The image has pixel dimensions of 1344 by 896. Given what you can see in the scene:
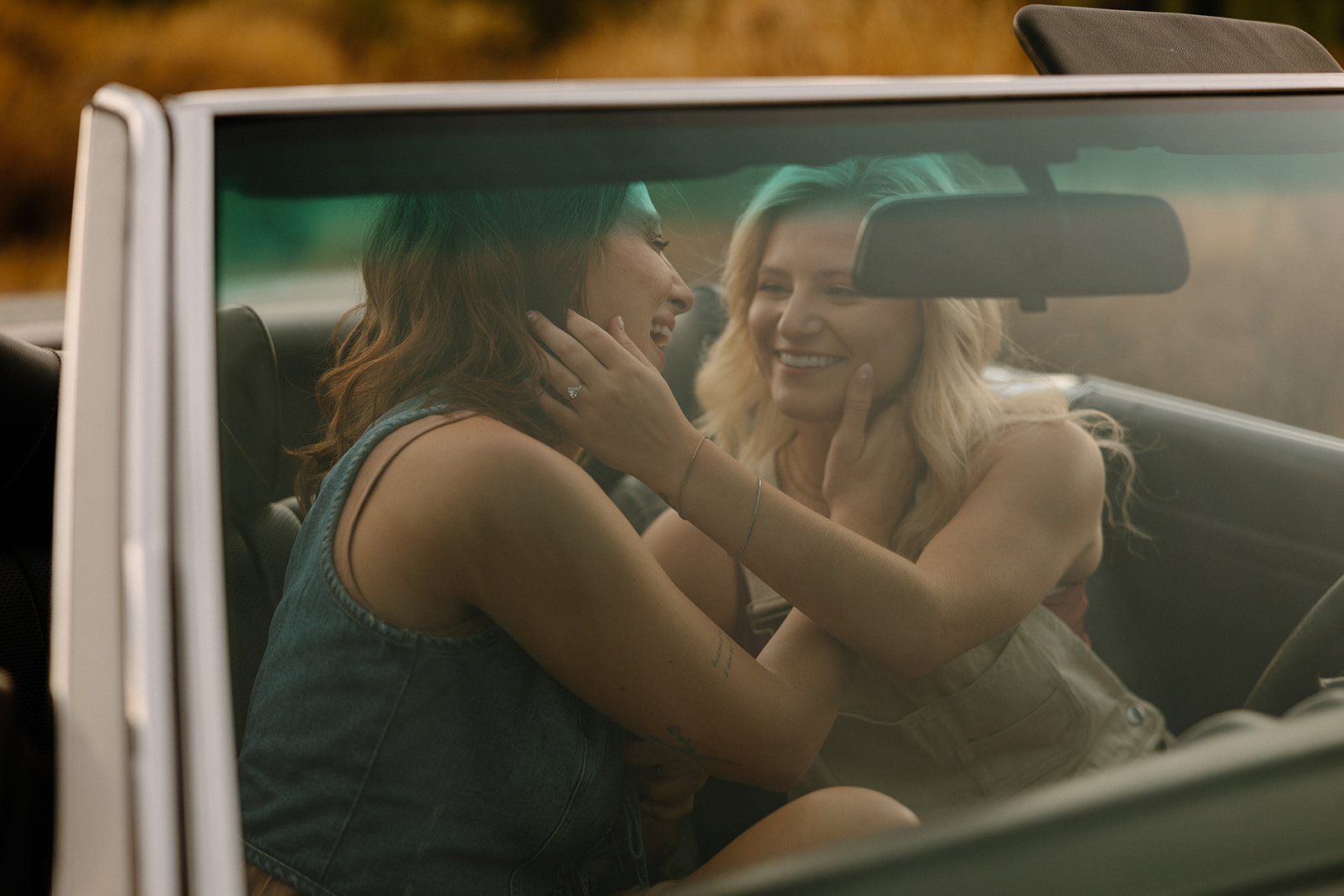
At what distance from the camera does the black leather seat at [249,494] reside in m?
0.95

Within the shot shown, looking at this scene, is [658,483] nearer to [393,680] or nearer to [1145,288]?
[393,680]

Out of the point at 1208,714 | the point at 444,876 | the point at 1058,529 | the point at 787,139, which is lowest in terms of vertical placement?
the point at 444,876

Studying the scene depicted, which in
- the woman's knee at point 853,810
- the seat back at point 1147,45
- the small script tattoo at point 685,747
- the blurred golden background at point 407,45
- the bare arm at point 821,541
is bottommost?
the woman's knee at point 853,810

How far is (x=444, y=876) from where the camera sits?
0.97 metres

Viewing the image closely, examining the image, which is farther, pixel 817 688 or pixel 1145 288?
pixel 1145 288

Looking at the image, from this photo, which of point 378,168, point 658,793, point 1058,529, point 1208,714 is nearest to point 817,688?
point 658,793

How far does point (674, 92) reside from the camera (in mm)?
1161

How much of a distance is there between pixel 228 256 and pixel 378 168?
0.55ft

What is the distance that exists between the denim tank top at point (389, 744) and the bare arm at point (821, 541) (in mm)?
161

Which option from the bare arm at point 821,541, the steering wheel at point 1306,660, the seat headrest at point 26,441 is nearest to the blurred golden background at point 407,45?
the seat headrest at point 26,441

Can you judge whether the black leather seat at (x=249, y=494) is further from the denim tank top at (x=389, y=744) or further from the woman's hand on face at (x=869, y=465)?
the woman's hand on face at (x=869, y=465)

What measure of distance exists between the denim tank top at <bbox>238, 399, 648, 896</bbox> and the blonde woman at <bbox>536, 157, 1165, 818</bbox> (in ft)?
0.60

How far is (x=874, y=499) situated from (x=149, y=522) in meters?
0.66

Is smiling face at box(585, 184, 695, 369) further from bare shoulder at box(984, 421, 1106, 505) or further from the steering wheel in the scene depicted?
the steering wheel
